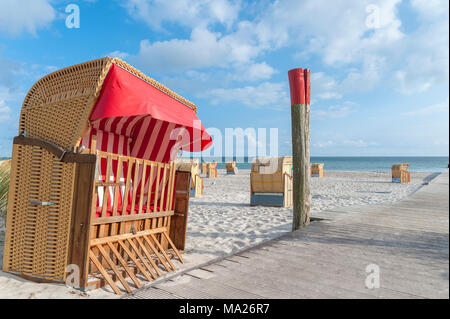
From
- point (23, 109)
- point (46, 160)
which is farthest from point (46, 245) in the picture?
point (23, 109)

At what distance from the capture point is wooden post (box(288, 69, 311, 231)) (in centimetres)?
486

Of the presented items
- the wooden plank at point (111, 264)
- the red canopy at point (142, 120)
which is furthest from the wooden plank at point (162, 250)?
the red canopy at point (142, 120)

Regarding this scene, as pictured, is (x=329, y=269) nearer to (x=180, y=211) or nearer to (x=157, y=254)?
(x=157, y=254)

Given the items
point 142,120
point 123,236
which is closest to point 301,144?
point 142,120

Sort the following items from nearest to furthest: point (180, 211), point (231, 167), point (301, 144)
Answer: point (180, 211), point (301, 144), point (231, 167)

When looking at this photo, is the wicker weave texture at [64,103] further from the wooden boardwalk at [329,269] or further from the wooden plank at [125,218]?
the wooden boardwalk at [329,269]

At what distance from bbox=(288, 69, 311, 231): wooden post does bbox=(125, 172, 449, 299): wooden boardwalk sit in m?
0.52

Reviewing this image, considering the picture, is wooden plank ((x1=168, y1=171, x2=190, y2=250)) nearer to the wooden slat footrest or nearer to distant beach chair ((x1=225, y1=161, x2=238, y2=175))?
the wooden slat footrest

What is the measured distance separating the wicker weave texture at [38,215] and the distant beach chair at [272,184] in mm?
6623

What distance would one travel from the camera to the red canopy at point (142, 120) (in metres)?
2.72

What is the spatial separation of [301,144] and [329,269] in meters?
2.57

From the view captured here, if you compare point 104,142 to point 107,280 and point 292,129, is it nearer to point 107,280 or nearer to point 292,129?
point 107,280

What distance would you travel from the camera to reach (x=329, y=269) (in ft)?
8.89

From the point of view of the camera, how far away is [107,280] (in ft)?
8.59
